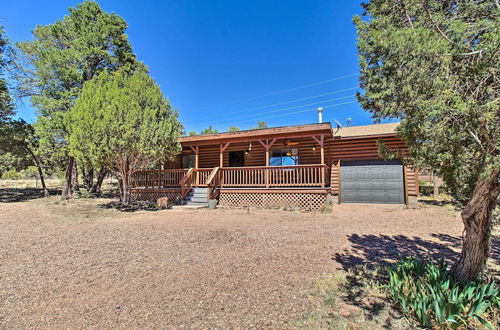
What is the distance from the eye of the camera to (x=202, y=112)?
3900cm

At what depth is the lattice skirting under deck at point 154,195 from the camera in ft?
40.1

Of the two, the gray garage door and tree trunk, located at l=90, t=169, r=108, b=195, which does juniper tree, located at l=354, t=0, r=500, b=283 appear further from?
tree trunk, located at l=90, t=169, r=108, b=195

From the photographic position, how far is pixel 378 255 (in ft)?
14.1

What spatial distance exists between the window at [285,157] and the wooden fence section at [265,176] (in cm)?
140

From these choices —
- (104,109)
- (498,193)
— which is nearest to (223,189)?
(104,109)

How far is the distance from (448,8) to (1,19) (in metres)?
19.3

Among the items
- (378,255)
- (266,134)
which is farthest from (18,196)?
(378,255)

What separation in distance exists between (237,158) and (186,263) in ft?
34.9

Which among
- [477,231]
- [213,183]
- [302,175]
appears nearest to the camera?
[477,231]

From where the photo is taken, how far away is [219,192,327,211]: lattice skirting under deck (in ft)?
32.3

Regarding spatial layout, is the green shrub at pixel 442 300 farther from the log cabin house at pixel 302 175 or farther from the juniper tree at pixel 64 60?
the juniper tree at pixel 64 60

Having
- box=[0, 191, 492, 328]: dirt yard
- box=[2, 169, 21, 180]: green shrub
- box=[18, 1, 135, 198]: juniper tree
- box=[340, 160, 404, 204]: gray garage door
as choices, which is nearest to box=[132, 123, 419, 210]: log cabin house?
box=[340, 160, 404, 204]: gray garage door

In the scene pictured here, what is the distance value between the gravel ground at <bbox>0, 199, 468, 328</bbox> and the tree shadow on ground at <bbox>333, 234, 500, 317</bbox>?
0.13ft

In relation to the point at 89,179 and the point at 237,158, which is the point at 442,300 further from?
the point at 89,179
